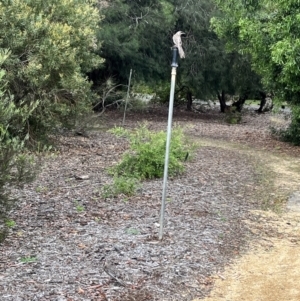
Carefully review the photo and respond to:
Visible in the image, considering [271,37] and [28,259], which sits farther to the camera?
[271,37]

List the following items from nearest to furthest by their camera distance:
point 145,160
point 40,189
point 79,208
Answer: point 79,208 < point 40,189 < point 145,160

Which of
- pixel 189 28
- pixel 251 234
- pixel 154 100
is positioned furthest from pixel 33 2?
pixel 154 100

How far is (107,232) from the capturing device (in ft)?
19.3

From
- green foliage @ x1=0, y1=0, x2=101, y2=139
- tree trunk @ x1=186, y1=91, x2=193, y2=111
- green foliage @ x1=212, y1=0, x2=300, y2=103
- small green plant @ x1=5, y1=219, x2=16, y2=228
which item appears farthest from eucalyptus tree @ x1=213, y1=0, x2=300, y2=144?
tree trunk @ x1=186, y1=91, x2=193, y2=111

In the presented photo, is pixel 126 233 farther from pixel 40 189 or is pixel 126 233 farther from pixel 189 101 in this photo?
pixel 189 101

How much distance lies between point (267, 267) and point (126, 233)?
1.65m

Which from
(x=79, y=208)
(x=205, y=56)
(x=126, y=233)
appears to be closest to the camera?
(x=126, y=233)

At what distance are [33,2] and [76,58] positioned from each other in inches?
63.2

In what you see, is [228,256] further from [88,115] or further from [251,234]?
[88,115]

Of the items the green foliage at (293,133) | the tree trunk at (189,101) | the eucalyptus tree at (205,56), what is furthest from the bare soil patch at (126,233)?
the tree trunk at (189,101)

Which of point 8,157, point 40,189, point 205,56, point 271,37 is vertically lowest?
point 40,189

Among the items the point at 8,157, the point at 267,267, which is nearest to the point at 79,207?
the point at 8,157

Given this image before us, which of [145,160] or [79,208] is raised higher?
[145,160]

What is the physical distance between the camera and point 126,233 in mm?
5902
